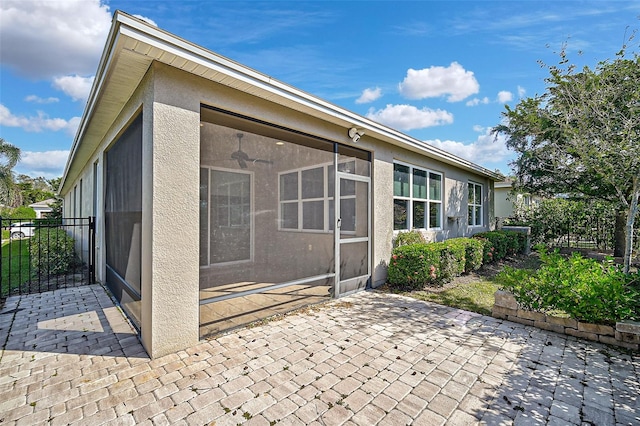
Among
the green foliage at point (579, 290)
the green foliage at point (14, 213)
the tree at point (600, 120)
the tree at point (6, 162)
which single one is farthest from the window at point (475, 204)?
the green foliage at point (14, 213)

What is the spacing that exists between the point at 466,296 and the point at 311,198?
365cm

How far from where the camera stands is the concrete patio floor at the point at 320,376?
2330 millimetres

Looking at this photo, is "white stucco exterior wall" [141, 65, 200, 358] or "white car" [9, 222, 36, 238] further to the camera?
"white car" [9, 222, 36, 238]

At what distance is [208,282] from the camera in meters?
3.78

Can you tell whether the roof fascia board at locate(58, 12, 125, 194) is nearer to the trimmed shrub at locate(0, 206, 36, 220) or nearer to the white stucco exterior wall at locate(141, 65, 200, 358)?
the white stucco exterior wall at locate(141, 65, 200, 358)

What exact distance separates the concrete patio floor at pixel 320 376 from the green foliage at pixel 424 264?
66.0 inches

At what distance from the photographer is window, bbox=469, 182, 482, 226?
10773mm

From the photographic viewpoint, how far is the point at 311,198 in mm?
5125

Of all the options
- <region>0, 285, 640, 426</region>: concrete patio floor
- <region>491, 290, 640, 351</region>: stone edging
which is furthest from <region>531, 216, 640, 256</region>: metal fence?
<region>0, 285, 640, 426</region>: concrete patio floor

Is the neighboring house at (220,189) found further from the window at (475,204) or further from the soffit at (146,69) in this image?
the window at (475,204)

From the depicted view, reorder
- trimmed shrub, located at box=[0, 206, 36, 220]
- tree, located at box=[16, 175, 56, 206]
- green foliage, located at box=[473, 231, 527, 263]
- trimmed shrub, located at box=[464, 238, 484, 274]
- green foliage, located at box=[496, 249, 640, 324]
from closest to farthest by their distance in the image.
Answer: green foliage, located at box=[496, 249, 640, 324], trimmed shrub, located at box=[464, 238, 484, 274], green foliage, located at box=[473, 231, 527, 263], trimmed shrub, located at box=[0, 206, 36, 220], tree, located at box=[16, 175, 56, 206]

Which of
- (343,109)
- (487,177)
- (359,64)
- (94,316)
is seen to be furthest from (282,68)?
(487,177)

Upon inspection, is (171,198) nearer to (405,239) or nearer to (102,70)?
(102,70)

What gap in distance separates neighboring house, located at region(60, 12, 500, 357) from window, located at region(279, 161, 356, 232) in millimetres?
21
